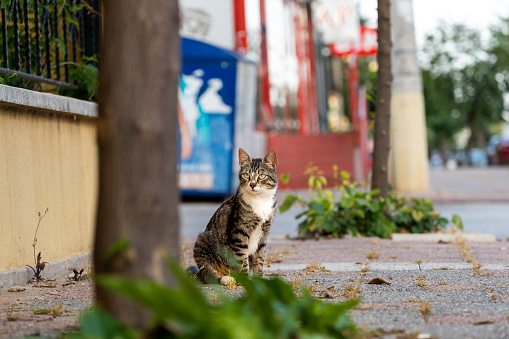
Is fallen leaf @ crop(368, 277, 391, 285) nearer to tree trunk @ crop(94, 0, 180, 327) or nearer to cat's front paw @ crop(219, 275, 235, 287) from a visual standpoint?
cat's front paw @ crop(219, 275, 235, 287)

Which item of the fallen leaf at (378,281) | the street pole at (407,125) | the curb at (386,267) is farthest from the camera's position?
the street pole at (407,125)

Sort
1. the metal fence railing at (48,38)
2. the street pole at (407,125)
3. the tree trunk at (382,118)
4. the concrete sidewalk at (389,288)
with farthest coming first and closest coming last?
1. the street pole at (407,125)
2. the tree trunk at (382,118)
3. the metal fence railing at (48,38)
4. the concrete sidewalk at (389,288)

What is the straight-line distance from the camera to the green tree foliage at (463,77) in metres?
46.6

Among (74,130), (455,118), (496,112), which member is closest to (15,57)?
(74,130)

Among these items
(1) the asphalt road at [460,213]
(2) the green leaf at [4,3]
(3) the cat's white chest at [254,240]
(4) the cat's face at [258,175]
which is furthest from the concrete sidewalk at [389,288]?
(1) the asphalt road at [460,213]

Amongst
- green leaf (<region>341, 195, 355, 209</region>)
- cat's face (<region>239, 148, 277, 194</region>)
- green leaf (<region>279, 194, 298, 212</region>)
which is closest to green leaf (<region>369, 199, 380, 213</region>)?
green leaf (<region>341, 195, 355, 209</region>)

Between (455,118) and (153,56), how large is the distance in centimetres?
5534

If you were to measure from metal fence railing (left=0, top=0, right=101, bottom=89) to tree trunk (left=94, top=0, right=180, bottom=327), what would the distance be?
317 centimetres

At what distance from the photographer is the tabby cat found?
5.67 meters

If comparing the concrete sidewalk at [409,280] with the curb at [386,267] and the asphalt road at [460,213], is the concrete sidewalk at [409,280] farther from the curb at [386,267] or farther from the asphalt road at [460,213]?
the asphalt road at [460,213]

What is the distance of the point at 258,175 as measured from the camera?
6027mm

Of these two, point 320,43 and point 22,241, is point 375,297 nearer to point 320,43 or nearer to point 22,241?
point 22,241

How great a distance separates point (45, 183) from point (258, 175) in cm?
167

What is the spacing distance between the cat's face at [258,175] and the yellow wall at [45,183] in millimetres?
1509
